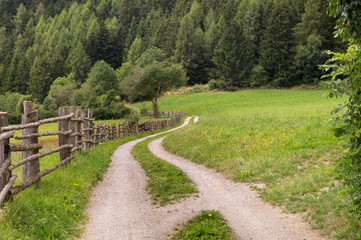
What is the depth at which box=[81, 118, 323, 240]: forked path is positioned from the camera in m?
6.35

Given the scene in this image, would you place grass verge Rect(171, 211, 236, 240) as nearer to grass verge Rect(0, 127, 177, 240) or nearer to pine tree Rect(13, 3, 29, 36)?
grass verge Rect(0, 127, 177, 240)

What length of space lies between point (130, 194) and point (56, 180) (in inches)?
88.5

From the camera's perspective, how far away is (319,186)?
8336 millimetres

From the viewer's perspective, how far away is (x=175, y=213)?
7.59 metres

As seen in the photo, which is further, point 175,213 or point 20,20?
point 20,20

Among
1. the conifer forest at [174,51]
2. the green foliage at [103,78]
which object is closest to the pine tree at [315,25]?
the conifer forest at [174,51]

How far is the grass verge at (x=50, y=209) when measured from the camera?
548cm

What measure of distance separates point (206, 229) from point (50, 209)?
3.51 meters

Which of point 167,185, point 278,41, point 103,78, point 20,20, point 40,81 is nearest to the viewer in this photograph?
point 167,185

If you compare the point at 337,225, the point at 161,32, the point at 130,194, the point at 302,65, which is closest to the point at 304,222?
the point at 337,225

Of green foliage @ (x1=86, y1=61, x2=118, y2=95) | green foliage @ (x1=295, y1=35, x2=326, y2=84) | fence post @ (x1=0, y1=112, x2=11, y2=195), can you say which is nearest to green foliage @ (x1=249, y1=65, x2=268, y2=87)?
green foliage @ (x1=295, y1=35, x2=326, y2=84)

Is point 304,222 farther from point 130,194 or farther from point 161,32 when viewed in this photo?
point 161,32

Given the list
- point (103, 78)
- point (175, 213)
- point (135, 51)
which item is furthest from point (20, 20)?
point (175, 213)

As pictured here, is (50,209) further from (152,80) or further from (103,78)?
(103,78)
